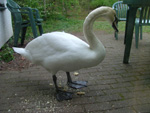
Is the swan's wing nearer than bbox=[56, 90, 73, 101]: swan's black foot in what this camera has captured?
Yes

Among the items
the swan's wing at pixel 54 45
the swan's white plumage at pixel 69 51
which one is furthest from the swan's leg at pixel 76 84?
the swan's wing at pixel 54 45

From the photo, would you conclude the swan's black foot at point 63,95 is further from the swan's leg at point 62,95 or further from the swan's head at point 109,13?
the swan's head at point 109,13

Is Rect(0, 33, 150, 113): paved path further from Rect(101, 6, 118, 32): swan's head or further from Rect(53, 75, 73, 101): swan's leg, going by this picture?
Rect(101, 6, 118, 32): swan's head

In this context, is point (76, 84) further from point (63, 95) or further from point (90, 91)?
point (63, 95)

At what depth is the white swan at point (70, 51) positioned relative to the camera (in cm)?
217

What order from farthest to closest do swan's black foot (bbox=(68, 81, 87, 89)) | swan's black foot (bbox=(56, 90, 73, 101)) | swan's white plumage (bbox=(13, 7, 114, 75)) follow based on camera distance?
1. swan's black foot (bbox=(68, 81, 87, 89))
2. swan's black foot (bbox=(56, 90, 73, 101))
3. swan's white plumage (bbox=(13, 7, 114, 75))

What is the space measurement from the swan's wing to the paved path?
560 millimetres

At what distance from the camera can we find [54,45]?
2.30 m

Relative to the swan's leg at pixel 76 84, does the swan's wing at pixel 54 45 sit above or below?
above

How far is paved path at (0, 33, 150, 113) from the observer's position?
2.17m

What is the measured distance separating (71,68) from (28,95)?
0.76 metres

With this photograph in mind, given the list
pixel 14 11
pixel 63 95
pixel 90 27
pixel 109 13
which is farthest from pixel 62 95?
pixel 14 11

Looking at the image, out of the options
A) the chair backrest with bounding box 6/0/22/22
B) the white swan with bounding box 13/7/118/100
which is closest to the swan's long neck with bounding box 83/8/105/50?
the white swan with bounding box 13/7/118/100

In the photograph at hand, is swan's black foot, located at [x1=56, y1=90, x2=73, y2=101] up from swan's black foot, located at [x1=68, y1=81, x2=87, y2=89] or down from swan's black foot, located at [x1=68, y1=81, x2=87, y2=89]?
up
